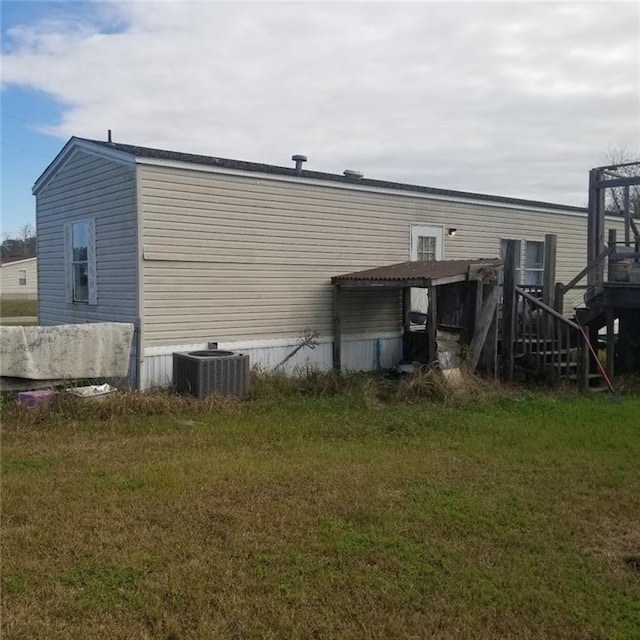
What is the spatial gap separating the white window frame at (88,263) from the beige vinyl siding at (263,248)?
1613 millimetres

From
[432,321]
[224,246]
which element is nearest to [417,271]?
[432,321]

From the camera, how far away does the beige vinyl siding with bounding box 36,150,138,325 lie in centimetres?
899

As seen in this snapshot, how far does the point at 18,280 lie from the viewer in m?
43.2

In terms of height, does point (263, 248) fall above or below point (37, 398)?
above

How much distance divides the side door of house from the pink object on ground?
703cm

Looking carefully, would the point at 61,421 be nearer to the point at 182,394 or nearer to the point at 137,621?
the point at 182,394

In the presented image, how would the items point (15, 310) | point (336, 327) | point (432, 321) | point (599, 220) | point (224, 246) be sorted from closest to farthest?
point (432, 321), point (224, 246), point (336, 327), point (599, 220), point (15, 310)

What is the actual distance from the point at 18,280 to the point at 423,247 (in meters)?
37.6

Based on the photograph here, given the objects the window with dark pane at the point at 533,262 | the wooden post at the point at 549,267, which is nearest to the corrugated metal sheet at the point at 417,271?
the wooden post at the point at 549,267

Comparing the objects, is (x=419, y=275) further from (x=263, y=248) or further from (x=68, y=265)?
(x=68, y=265)

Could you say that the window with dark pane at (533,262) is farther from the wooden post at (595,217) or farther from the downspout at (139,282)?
the downspout at (139,282)

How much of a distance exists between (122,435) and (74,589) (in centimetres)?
345

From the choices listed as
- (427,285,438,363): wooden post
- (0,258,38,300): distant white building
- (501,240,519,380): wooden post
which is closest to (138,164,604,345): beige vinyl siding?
(427,285,438,363): wooden post

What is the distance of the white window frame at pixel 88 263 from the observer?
997 cm
